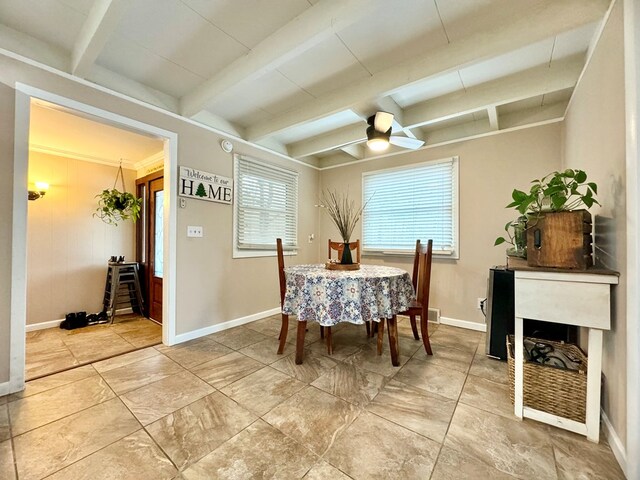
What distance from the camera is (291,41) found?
1.73 meters

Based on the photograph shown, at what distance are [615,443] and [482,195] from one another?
7.97ft

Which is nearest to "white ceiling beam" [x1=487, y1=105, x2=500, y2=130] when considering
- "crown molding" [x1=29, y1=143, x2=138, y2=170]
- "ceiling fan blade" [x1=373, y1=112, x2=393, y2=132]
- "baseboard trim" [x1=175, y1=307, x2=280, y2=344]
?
"ceiling fan blade" [x1=373, y1=112, x2=393, y2=132]

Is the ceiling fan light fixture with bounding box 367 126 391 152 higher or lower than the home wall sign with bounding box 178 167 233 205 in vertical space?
higher

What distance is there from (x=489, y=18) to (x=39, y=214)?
5117 mm

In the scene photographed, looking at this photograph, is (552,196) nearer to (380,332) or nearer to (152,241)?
(380,332)

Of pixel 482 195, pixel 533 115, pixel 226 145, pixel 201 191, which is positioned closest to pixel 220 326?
pixel 201 191

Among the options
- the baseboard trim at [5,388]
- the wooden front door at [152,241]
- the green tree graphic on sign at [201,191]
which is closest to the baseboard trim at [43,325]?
the wooden front door at [152,241]

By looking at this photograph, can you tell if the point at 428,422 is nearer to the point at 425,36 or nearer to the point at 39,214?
the point at 425,36

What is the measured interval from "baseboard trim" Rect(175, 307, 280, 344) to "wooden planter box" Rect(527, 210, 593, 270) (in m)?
→ 3.06

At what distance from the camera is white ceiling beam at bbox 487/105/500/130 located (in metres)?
2.55

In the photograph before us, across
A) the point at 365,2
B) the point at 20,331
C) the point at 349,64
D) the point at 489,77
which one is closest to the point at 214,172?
the point at 349,64

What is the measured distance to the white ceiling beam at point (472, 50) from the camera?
60.1 inches

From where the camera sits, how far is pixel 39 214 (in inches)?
131

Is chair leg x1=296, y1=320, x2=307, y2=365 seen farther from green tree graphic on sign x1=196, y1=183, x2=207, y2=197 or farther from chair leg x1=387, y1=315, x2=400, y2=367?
green tree graphic on sign x1=196, y1=183, x2=207, y2=197
